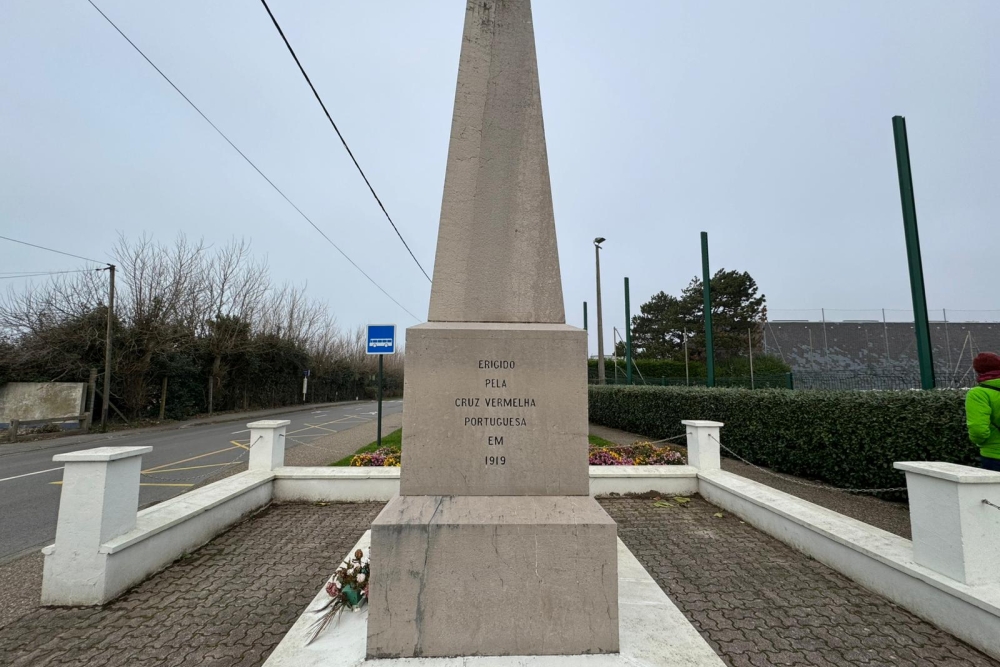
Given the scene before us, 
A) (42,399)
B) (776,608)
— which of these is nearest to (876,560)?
(776,608)

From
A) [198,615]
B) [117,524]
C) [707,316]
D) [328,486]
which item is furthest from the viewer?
[707,316]

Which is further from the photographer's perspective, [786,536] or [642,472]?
[642,472]

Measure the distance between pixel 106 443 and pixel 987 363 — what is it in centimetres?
1797

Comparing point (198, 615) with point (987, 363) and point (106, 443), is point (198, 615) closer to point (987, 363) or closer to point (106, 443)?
point (987, 363)

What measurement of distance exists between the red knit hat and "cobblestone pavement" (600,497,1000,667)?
7.01 feet

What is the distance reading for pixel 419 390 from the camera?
262 centimetres

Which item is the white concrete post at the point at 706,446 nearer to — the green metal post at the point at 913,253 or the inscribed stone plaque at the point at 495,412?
the green metal post at the point at 913,253

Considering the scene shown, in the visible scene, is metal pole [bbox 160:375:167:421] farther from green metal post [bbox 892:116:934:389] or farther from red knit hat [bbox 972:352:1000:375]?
green metal post [bbox 892:116:934:389]

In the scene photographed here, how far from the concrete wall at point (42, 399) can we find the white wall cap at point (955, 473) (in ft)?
71.1

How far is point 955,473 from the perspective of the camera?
9.04ft

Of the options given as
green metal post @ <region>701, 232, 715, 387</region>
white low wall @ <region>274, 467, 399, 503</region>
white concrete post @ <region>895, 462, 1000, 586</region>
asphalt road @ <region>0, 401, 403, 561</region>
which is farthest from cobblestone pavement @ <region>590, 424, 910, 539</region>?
asphalt road @ <region>0, 401, 403, 561</region>

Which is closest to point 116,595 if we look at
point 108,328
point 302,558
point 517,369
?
point 302,558

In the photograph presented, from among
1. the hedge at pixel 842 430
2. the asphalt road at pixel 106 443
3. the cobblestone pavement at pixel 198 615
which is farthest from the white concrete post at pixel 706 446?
the asphalt road at pixel 106 443

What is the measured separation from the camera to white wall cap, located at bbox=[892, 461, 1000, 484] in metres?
2.70
